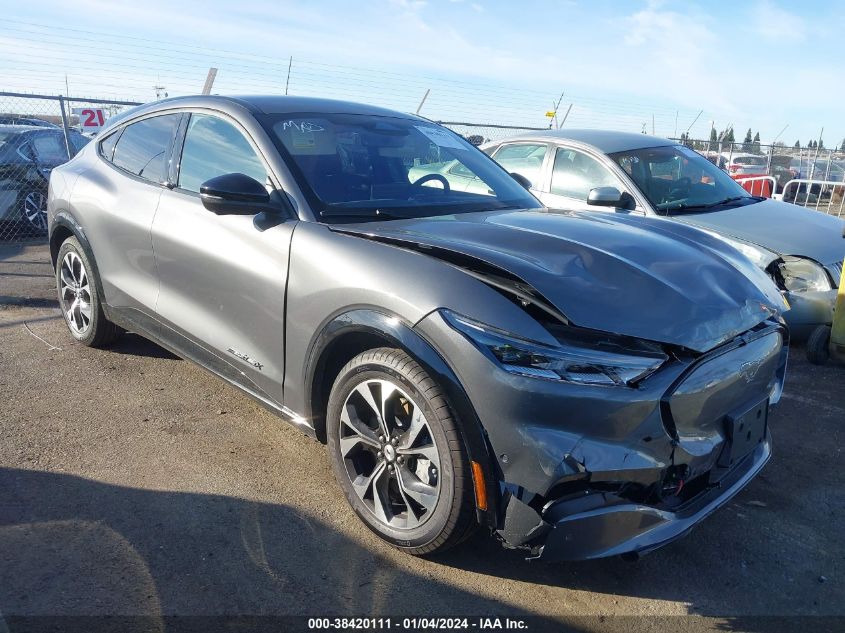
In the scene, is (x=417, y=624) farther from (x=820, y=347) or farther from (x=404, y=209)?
(x=820, y=347)

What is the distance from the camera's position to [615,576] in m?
2.79

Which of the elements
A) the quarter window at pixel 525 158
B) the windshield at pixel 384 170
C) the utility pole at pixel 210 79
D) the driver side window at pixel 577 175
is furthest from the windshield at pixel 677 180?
the utility pole at pixel 210 79

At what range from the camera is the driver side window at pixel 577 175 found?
6.37 metres

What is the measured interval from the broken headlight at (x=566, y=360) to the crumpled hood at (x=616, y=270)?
9 cm

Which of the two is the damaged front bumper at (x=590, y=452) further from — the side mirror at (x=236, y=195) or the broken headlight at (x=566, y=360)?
the side mirror at (x=236, y=195)

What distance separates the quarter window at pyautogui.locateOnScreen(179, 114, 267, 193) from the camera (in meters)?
3.56

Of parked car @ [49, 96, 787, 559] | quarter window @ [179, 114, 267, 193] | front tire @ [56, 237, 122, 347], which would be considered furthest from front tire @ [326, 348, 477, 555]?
front tire @ [56, 237, 122, 347]

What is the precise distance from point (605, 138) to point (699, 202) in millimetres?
1079

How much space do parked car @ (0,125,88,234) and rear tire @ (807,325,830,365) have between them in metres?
8.95

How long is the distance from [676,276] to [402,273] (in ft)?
3.57

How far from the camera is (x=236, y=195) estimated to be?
3.19 m

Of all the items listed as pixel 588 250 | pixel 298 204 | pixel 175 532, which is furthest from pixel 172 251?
pixel 588 250

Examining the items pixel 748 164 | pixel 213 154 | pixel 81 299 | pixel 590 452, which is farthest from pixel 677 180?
pixel 748 164

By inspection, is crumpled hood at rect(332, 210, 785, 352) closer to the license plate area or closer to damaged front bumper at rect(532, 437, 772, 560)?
the license plate area
